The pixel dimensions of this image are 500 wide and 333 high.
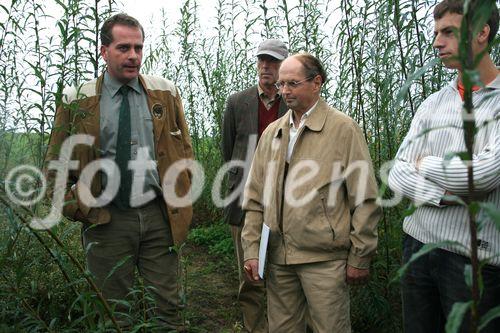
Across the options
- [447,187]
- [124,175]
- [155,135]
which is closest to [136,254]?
[124,175]

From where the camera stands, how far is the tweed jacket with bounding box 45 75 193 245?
299 cm

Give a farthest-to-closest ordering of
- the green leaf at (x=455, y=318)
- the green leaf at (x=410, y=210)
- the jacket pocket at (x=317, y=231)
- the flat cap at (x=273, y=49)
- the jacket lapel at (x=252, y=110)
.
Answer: the jacket lapel at (x=252, y=110), the flat cap at (x=273, y=49), the jacket pocket at (x=317, y=231), the green leaf at (x=410, y=210), the green leaf at (x=455, y=318)

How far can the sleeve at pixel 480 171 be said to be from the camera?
2.01m

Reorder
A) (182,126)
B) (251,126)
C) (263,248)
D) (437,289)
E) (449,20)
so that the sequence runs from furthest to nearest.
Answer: (251,126)
(182,126)
(263,248)
(437,289)
(449,20)

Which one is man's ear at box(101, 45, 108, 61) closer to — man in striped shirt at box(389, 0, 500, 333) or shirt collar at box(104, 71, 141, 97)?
shirt collar at box(104, 71, 141, 97)

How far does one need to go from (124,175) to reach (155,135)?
0.31 meters

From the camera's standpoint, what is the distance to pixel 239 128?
393 centimetres

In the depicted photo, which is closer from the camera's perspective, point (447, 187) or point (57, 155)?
point (447, 187)

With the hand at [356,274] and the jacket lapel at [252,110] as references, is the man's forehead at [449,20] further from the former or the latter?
the jacket lapel at [252,110]

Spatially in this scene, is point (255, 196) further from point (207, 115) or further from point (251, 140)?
point (207, 115)

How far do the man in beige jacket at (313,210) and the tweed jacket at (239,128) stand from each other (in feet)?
2.86

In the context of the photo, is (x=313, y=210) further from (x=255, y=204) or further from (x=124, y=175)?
(x=124, y=175)

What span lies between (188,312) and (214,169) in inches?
84.8

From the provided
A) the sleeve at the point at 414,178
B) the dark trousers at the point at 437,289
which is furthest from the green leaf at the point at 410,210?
the dark trousers at the point at 437,289
